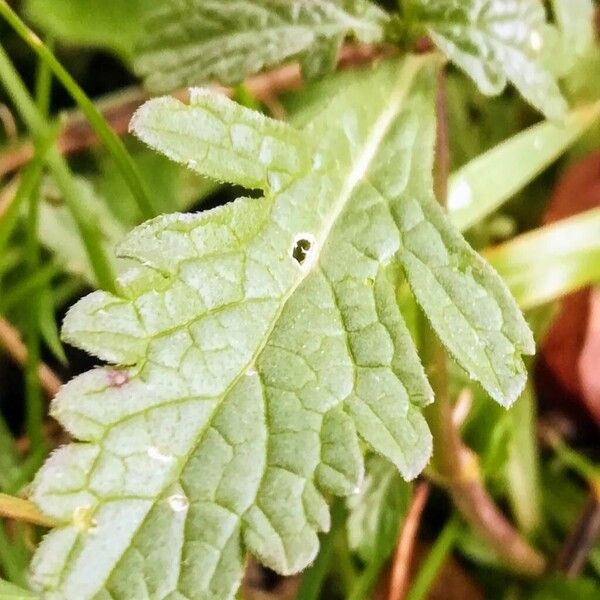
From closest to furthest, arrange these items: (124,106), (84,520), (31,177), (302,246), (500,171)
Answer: (84,520) → (302,246) → (31,177) → (500,171) → (124,106)

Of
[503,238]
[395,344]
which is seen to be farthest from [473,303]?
[503,238]

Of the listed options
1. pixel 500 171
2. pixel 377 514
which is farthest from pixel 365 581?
pixel 500 171

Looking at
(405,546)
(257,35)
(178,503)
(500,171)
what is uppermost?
(257,35)

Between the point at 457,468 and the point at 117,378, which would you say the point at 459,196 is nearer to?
the point at 457,468

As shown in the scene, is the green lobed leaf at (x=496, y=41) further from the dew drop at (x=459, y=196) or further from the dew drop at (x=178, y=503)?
the dew drop at (x=178, y=503)

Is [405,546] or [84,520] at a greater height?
[84,520]

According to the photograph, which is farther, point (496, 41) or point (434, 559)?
point (434, 559)

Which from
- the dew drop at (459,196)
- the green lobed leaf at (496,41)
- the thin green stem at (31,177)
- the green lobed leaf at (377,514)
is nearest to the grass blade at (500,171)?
the dew drop at (459,196)

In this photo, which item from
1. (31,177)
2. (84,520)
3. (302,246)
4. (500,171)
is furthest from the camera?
(500,171)
